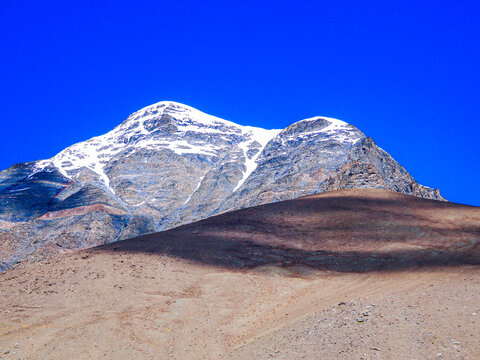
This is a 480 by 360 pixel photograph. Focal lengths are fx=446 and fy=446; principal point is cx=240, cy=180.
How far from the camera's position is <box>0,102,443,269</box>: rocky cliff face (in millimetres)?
85688

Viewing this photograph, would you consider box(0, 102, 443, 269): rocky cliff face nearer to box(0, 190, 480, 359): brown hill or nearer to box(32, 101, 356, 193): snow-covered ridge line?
box(32, 101, 356, 193): snow-covered ridge line

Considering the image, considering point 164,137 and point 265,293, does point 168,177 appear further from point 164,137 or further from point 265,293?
point 265,293

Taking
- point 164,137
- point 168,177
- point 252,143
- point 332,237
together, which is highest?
point 252,143

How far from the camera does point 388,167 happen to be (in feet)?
297

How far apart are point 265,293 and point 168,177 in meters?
101

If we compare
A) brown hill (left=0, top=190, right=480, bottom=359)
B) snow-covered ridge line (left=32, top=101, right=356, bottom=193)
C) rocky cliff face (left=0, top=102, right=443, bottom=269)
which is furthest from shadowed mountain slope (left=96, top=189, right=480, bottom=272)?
snow-covered ridge line (left=32, top=101, right=356, bottom=193)

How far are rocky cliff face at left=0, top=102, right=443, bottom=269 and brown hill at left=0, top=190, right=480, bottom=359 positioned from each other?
31.5m

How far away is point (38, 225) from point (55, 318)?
7821 cm

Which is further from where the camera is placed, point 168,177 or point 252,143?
point 252,143

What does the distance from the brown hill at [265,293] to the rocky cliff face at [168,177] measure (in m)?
31.5

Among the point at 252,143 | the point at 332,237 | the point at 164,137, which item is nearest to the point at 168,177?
the point at 164,137

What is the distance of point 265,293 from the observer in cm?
2686

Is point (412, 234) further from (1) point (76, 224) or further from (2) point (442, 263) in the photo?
(1) point (76, 224)

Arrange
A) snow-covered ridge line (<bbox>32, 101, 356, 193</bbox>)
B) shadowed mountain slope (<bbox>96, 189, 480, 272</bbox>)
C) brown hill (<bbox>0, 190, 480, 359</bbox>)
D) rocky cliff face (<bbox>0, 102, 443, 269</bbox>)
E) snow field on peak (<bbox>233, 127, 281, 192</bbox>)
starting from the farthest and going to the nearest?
snow-covered ridge line (<bbox>32, 101, 356, 193</bbox>)
snow field on peak (<bbox>233, 127, 281, 192</bbox>)
rocky cliff face (<bbox>0, 102, 443, 269</bbox>)
shadowed mountain slope (<bbox>96, 189, 480, 272</bbox>)
brown hill (<bbox>0, 190, 480, 359</bbox>)
